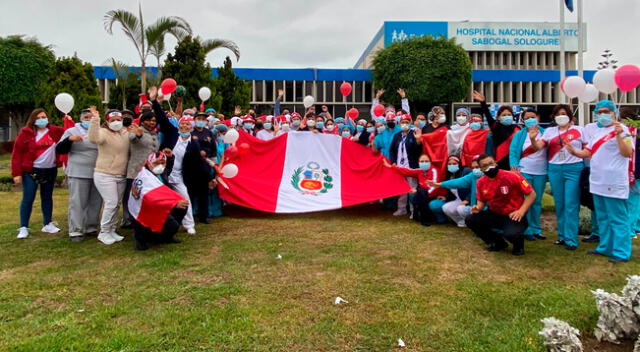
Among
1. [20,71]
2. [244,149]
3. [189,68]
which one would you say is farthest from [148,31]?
[20,71]

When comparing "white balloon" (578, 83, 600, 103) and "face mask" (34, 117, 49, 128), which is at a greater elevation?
"white balloon" (578, 83, 600, 103)

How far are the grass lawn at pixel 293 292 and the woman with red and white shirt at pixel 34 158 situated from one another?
2.01 ft

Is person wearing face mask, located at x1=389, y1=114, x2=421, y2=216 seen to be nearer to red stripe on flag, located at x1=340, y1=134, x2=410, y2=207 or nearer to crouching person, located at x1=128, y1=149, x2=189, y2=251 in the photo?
red stripe on flag, located at x1=340, y1=134, x2=410, y2=207

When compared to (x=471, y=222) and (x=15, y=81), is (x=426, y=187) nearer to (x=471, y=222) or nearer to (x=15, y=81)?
(x=471, y=222)

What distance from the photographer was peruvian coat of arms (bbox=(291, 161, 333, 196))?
7957 mm

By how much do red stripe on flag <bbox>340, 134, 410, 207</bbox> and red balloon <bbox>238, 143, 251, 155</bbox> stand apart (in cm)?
174

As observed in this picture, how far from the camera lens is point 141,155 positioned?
5766 millimetres

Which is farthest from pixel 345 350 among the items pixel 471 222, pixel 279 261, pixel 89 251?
pixel 89 251

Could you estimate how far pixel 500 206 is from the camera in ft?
17.2

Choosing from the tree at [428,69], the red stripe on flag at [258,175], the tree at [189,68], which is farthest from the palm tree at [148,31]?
the tree at [428,69]

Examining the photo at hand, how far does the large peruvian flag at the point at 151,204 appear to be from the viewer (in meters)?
5.26

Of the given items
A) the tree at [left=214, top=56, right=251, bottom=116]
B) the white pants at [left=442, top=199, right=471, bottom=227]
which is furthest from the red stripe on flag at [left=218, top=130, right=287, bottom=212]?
the tree at [left=214, top=56, right=251, bottom=116]

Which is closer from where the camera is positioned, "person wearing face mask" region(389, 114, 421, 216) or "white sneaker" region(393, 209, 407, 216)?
"person wearing face mask" region(389, 114, 421, 216)

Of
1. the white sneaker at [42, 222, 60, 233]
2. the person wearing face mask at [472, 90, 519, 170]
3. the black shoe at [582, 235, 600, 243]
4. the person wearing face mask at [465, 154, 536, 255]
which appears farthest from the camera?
the white sneaker at [42, 222, 60, 233]
